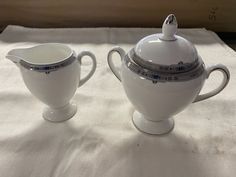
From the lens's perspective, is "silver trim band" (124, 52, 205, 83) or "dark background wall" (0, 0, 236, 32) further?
"dark background wall" (0, 0, 236, 32)

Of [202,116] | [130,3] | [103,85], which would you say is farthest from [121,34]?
[202,116]

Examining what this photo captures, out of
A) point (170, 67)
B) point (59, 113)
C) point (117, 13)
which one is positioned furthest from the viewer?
point (117, 13)

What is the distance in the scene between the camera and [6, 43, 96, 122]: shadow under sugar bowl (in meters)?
0.36

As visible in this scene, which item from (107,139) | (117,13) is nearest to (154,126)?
(107,139)

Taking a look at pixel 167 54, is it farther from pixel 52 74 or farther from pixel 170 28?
pixel 52 74

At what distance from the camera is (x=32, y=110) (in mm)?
453

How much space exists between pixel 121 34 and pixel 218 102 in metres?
0.37

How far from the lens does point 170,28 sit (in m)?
0.35

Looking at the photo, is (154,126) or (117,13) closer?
(154,126)

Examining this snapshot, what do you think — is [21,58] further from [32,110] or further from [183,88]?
[183,88]

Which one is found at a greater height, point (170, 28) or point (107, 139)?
point (170, 28)

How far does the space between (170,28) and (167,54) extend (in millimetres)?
39

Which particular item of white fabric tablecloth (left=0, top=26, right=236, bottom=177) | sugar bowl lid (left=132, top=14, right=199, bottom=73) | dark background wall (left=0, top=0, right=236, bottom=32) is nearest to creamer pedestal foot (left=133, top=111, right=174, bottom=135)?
white fabric tablecloth (left=0, top=26, right=236, bottom=177)

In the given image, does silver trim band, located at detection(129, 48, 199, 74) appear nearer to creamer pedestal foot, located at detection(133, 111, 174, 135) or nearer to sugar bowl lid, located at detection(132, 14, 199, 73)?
sugar bowl lid, located at detection(132, 14, 199, 73)
